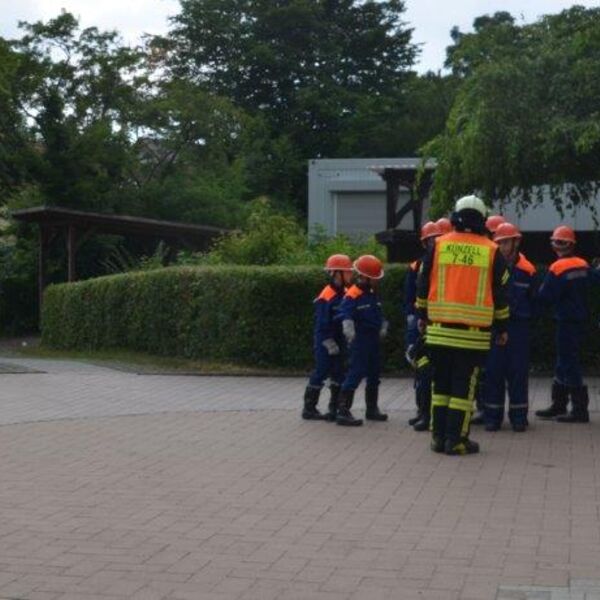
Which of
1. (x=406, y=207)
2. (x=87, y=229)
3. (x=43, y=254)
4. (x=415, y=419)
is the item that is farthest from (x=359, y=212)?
(x=415, y=419)

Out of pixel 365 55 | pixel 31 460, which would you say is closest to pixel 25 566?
pixel 31 460

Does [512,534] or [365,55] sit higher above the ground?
[365,55]

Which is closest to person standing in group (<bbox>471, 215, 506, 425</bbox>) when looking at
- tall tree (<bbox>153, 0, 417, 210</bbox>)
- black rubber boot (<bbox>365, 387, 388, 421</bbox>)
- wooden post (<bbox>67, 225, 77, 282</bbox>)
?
black rubber boot (<bbox>365, 387, 388, 421</bbox>)

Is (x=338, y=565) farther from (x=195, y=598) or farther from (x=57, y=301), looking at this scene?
(x=57, y=301)

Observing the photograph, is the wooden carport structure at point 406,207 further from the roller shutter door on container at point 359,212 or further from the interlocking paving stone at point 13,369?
the roller shutter door on container at point 359,212

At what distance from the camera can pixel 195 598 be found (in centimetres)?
737

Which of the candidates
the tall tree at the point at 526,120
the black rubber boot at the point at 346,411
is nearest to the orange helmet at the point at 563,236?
the black rubber boot at the point at 346,411

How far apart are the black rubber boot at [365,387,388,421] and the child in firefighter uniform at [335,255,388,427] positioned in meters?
0.28

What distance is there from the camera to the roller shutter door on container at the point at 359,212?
37625mm

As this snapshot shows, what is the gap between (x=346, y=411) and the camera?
46.7 ft

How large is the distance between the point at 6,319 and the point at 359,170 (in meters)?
10.6

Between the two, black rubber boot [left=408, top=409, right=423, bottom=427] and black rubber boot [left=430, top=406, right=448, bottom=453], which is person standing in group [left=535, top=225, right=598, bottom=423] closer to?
black rubber boot [left=408, top=409, right=423, bottom=427]

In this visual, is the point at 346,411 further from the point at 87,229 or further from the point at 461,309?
the point at 87,229

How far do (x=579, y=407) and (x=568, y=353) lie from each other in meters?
0.53
